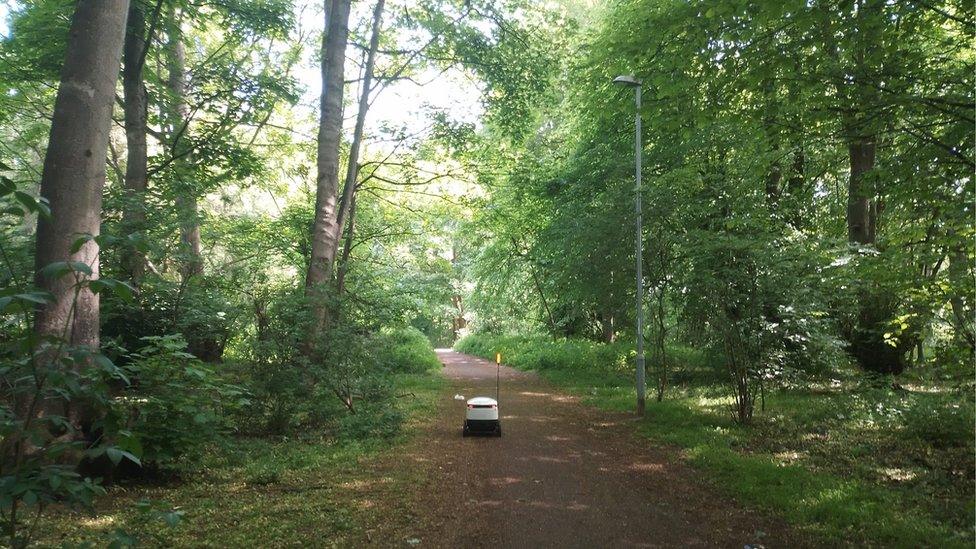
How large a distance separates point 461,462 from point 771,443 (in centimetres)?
460

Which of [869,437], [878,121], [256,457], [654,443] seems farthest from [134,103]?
[869,437]

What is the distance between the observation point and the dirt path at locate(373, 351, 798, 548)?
207 inches

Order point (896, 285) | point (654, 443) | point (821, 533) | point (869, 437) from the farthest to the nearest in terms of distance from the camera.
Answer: point (654, 443) < point (869, 437) < point (896, 285) < point (821, 533)

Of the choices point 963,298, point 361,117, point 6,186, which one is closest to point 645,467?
point 963,298

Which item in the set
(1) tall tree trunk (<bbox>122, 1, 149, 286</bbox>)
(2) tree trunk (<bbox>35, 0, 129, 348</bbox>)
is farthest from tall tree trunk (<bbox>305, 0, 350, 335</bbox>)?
(2) tree trunk (<bbox>35, 0, 129, 348</bbox>)

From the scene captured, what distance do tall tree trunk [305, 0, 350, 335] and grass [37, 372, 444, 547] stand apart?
375 cm

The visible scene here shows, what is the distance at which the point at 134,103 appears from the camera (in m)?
10.2

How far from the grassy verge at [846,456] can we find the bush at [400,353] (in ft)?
15.7

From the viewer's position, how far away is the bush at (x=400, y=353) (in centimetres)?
1005

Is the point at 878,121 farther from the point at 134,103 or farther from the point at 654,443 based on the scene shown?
the point at 134,103

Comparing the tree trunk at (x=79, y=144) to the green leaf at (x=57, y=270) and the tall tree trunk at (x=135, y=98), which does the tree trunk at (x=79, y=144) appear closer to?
the green leaf at (x=57, y=270)

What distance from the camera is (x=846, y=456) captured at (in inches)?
293

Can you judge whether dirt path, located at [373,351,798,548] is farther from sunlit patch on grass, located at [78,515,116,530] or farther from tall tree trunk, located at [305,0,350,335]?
tall tree trunk, located at [305,0,350,335]

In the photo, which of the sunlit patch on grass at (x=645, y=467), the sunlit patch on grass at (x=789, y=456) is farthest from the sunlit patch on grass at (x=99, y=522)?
the sunlit patch on grass at (x=789, y=456)
